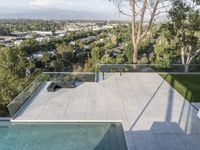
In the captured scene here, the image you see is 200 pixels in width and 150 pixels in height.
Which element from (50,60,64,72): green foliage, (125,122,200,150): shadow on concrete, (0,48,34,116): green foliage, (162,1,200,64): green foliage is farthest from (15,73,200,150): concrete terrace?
(50,60,64,72): green foliage

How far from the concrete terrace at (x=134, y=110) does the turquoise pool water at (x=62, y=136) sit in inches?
11.0

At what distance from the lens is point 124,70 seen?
40.0ft

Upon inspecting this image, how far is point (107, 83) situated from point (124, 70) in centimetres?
181

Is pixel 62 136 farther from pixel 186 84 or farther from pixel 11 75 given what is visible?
pixel 11 75

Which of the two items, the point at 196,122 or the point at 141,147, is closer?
the point at 141,147

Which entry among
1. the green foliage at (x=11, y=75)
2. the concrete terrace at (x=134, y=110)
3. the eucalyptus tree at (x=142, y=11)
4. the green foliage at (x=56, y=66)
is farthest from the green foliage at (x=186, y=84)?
the green foliage at (x=56, y=66)

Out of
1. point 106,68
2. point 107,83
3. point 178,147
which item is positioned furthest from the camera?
point 106,68

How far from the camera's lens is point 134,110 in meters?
7.69

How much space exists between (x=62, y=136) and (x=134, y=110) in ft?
8.03

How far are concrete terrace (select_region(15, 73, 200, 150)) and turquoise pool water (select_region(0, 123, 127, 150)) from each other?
11.0 inches

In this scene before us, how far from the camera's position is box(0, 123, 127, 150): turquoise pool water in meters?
5.61

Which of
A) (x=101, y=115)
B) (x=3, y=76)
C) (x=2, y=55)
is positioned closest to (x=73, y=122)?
(x=101, y=115)

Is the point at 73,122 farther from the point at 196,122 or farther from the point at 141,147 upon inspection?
the point at 196,122

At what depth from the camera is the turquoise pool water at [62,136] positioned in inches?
221
